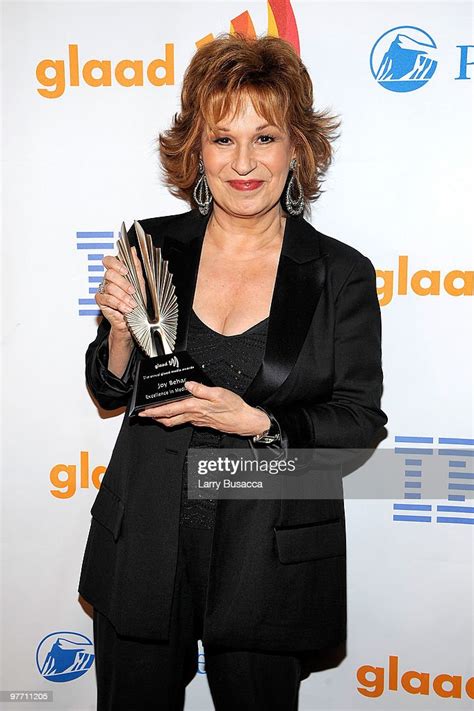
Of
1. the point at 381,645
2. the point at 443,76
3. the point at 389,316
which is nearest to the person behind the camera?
the point at 443,76

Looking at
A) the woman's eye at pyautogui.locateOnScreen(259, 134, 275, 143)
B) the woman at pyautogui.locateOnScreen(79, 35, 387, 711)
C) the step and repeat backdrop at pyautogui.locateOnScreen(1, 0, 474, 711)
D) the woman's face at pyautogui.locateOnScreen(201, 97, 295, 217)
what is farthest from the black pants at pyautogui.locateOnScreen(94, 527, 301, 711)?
the woman's eye at pyautogui.locateOnScreen(259, 134, 275, 143)

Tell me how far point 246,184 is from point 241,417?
19.7 inches

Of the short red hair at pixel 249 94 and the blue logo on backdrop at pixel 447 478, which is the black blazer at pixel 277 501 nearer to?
the short red hair at pixel 249 94

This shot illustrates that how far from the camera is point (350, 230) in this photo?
82.0 inches

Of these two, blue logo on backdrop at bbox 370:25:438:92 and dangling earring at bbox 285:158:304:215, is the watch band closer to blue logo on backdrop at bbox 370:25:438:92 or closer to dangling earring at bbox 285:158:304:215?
dangling earring at bbox 285:158:304:215

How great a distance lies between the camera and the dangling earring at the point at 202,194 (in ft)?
5.90

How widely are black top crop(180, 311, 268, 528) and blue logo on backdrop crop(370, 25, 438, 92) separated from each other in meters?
0.82

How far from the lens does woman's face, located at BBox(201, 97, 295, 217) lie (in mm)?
1624

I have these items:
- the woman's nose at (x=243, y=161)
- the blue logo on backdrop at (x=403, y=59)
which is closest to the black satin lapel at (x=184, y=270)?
the woman's nose at (x=243, y=161)

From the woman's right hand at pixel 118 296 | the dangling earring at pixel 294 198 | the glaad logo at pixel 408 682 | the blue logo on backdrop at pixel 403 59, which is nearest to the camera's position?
the woman's right hand at pixel 118 296

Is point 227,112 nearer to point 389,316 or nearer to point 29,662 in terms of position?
point 389,316

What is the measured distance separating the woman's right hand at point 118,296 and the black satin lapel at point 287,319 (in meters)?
0.28

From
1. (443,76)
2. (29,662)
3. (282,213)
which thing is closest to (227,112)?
(282,213)

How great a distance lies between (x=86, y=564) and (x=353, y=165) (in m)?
1.21
